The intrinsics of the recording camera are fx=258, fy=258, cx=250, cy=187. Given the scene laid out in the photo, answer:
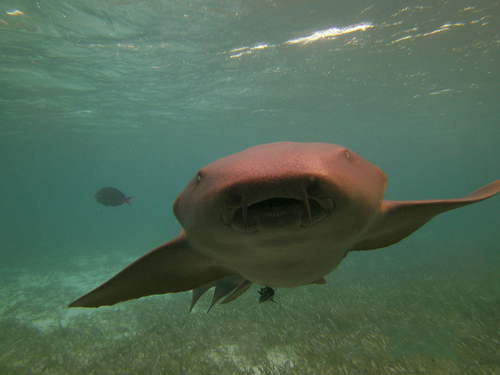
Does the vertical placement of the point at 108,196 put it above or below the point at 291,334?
above

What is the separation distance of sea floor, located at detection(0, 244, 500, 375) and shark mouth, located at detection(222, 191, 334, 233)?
443 centimetres

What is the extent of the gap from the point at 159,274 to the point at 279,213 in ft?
5.78

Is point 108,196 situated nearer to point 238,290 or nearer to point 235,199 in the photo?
point 238,290

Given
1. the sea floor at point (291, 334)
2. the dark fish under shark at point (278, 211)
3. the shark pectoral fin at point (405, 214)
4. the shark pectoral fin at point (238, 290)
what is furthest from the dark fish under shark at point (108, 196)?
the shark pectoral fin at point (405, 214)

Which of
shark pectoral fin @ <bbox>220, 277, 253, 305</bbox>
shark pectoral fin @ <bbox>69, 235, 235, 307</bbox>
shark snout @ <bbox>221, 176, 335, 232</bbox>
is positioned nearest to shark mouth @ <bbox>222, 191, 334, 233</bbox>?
shark snout @ <bbox>221, 176, 335, 232</bbox>

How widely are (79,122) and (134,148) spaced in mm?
17515

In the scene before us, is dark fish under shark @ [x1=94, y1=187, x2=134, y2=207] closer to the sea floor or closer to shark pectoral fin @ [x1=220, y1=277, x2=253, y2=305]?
the sea floor

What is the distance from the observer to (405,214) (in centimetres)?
225

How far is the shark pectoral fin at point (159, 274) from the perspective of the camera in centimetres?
226

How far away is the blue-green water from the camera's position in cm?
544

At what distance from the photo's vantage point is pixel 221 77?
1800cm

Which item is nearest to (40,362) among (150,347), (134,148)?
(150,347)

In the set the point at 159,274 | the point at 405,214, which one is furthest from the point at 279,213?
the point at 159,274

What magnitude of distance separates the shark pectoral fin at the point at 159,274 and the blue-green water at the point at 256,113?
310 centimetres
